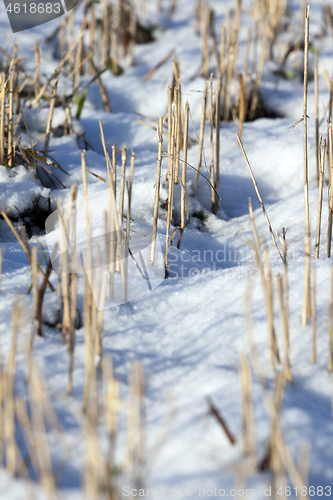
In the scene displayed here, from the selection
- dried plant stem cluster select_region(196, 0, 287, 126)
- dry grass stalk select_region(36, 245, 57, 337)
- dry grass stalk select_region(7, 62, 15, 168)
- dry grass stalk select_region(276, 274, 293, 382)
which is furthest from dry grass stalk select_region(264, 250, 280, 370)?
dried plant stem cluster select_region(196, 0, 287, 126)

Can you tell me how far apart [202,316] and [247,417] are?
40 cm

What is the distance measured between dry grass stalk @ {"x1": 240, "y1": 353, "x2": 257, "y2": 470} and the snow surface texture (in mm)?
36

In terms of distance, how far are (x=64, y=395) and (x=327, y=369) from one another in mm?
527

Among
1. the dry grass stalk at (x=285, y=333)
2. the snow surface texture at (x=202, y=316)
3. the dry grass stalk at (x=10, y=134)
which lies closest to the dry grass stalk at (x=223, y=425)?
the snow surface texture at (x=202, y=316)

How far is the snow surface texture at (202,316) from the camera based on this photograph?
704mm

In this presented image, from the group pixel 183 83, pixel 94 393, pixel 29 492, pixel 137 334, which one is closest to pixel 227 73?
pixel 183 83

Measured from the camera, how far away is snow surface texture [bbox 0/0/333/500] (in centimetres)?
70

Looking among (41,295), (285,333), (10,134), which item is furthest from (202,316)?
(10,134)

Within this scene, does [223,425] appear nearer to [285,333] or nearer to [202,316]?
[285,333]

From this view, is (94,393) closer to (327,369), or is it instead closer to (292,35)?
(327,369)

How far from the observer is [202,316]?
102 cm

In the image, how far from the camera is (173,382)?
0.84 m

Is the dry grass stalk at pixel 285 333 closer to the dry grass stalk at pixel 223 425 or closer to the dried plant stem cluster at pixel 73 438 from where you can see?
the dry grass stalk at pixel 223 425

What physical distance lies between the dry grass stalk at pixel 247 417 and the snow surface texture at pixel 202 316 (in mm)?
36
